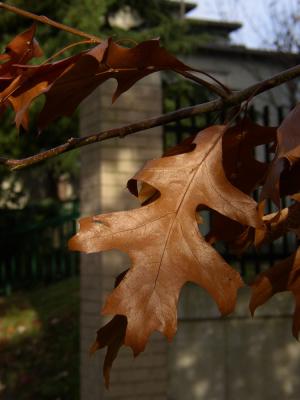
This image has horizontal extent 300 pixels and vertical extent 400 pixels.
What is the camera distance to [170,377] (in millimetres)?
4809

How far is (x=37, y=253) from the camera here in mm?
11352

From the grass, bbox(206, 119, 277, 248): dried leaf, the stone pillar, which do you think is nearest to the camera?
bbox(206, 119, 277, 248): dried leaf

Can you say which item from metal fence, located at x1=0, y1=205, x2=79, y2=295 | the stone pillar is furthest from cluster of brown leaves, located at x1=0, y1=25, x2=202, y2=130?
metal fence, located at x1=0, y1=205, x2=79, y2=295

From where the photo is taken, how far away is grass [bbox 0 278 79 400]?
6.17 meters

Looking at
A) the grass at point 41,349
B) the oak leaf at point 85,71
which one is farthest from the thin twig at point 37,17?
the grass at point 41,349

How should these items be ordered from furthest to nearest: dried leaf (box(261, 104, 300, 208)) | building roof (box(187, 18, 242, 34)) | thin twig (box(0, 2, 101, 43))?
building roof (box(187, 18, 242, 34)), thin twig (box(0, 2, 101, 43)), dried leaf (box(261, 104, 300, 208))

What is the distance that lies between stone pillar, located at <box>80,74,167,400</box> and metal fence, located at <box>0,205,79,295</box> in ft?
18.3

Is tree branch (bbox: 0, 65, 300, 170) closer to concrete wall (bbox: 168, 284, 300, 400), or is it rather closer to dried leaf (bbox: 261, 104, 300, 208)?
dried leaf (bbox: 261, 104, 300, 208)

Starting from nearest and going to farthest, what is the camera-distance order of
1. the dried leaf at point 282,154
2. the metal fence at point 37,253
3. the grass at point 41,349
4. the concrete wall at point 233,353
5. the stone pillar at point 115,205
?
1. the dried leaf at point 282,154
2. the stone pillar at point 115,205
3. the concrete wall at point 233,353
4. the grass at point 41,349
5. the metal fence at point 37,253

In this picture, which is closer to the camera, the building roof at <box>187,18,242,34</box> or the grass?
the grass

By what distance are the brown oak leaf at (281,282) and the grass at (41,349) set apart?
4884mm

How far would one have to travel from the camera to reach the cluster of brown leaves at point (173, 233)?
83 cm

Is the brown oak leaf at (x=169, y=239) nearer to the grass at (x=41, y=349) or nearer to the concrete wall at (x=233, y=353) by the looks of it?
the concrete wall at (x=233, y=353)

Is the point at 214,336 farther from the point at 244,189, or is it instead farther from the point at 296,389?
the point at 244,189
